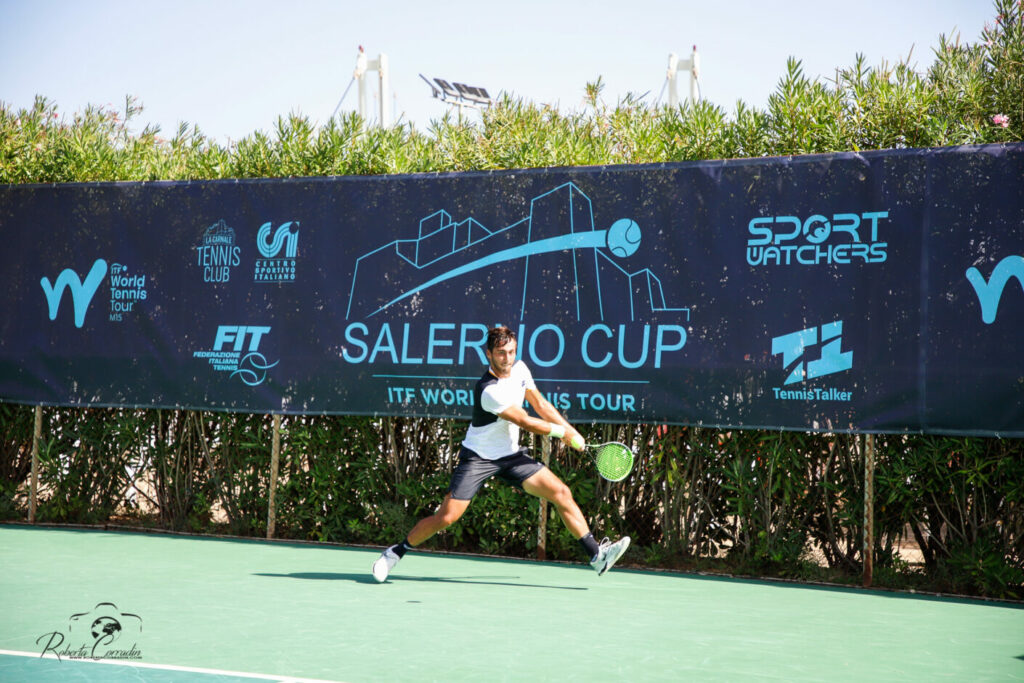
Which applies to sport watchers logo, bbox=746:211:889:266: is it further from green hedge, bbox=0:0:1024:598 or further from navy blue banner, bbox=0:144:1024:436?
green hedge, bbox=0:0:1024:598

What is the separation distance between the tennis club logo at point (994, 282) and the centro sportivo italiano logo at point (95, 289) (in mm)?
6513

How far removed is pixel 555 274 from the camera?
26.7 feet

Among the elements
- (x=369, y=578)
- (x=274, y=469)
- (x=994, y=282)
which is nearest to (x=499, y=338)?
(x=369, y=578)

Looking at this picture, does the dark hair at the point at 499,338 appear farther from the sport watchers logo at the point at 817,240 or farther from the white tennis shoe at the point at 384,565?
the sport watchers logo at the point at 817,240

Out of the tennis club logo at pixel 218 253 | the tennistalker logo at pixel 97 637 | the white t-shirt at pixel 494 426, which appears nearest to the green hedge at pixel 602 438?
the tennis club logo at pixel 218 253

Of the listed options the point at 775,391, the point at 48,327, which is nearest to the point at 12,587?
the point at 48,327

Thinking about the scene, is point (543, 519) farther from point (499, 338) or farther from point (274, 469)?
point (274, 469)

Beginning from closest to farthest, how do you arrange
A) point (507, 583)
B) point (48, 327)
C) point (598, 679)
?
1. point (598, 679)
2. point (507, 583)
3. point (48, 327)

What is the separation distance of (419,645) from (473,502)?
3118mm

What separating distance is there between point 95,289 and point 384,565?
4148 millimetres

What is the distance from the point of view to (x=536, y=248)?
821 cm

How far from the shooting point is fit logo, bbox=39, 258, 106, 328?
945 centimetres

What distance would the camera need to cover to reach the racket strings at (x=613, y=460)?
7.06 meters

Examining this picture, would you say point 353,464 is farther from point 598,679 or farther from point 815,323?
point 598,679
